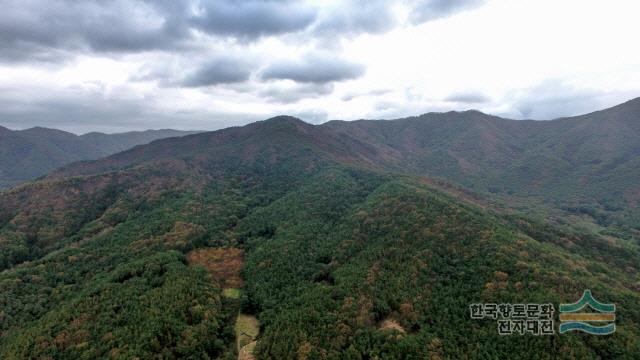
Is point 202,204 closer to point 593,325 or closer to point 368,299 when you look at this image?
point 368,299

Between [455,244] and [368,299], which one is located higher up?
[455,244]

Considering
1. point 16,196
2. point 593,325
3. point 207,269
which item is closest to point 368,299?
point 593,325

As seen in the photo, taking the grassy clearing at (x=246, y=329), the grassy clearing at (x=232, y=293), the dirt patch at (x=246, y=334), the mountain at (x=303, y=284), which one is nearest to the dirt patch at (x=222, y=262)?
the mountain at (x=303, y=284)

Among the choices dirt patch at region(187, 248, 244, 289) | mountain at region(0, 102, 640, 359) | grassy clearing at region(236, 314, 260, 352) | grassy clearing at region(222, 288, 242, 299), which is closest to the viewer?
mountain at region(0, 102, 640, 359)

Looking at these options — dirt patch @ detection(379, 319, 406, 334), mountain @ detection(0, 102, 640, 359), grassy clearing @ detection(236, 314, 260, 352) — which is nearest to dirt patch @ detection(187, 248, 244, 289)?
mountain @ detection(0, 102, 640, 359)

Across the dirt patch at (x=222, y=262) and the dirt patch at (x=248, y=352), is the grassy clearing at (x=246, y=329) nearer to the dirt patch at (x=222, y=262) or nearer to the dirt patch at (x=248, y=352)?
the dirt patch at (x=248, y=352)

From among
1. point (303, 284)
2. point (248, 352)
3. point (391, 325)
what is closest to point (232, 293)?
point (303, 284)

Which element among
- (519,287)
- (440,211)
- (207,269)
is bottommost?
(207,269)

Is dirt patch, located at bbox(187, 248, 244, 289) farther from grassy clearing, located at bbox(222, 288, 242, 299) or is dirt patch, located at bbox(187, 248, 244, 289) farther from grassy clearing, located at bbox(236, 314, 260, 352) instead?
grassy clearing, located at bbox(236, 314, 260, 352)

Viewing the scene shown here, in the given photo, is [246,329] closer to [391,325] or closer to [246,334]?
[246,334]
